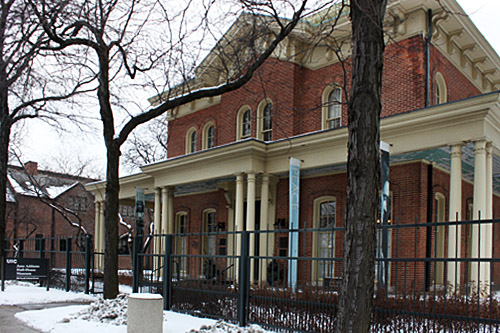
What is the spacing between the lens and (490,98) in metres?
11.2

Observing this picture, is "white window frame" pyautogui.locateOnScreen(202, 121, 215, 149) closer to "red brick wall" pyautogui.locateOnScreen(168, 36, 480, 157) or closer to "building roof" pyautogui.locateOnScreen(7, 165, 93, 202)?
"red brick wall" pyautogui.locateOnScreen(168, 36, 480, 157)

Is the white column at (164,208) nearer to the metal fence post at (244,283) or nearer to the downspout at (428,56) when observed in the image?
the downspout at (428,56)

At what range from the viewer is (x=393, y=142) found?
529 inches

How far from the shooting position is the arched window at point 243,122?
70.3 ft

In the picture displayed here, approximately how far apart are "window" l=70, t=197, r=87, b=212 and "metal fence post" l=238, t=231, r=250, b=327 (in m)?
36.5

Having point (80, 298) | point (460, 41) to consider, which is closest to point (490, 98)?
point (460, 41)

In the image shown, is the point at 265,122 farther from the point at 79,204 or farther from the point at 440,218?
the point at 79,204

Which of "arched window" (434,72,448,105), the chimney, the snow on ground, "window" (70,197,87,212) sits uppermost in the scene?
"arched window" (434,72,448,105)

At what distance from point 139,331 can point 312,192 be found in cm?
1113

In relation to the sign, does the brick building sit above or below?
above

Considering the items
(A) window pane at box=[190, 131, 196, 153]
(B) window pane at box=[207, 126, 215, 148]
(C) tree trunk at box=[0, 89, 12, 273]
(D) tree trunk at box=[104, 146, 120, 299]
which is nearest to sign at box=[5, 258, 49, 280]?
(C) tree trunk at box=[0, 89, 12, 273]

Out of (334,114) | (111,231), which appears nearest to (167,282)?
(111,231)

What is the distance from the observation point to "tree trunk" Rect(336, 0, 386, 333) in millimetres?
5617

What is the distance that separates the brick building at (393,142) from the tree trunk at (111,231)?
5.31 ft
